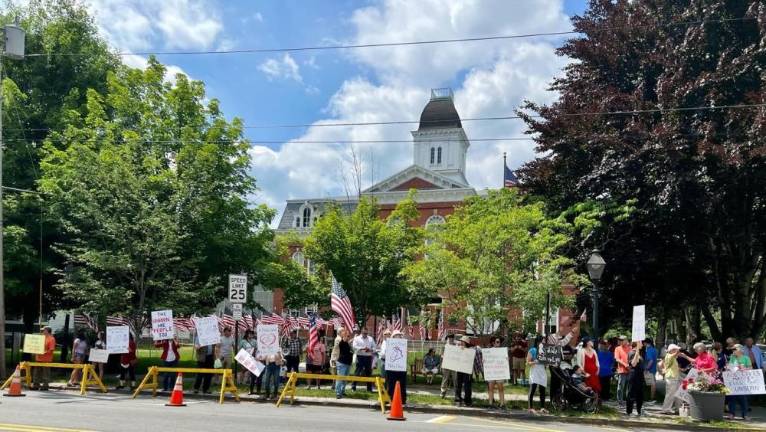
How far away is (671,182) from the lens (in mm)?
19078

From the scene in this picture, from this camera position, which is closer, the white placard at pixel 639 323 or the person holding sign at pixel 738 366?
the white placard at pixel 639 323

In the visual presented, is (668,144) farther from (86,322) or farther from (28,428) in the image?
(86,322)

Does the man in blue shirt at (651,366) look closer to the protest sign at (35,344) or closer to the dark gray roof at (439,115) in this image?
the protest sign at (35,344)

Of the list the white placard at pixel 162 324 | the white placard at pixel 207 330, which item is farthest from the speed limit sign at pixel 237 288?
the white placard at pixel 162 324

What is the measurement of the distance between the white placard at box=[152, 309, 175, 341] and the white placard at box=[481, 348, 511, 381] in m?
8.27

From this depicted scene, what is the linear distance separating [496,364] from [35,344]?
40.5ft

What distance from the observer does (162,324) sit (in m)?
17.1

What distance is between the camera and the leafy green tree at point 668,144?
61.5 feet

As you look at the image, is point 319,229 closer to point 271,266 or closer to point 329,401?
point 271,266

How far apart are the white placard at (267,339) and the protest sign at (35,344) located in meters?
6.22

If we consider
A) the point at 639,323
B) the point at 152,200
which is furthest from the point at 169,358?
the point at 639,323

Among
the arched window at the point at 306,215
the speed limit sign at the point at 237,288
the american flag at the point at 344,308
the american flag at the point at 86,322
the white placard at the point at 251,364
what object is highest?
the arched window at the point at 306,215

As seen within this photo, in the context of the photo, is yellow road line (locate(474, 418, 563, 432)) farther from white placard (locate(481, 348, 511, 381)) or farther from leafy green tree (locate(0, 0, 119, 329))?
leafy green tree (locate(0, 0, 119, 329))

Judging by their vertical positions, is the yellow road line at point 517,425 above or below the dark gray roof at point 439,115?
below
